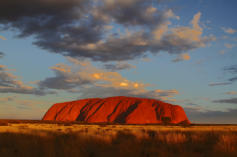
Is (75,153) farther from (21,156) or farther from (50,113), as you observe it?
(50,113)

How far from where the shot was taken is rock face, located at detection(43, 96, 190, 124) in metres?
118

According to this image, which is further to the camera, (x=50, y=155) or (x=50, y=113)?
(x=50, y=113)

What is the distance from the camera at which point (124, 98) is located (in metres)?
141

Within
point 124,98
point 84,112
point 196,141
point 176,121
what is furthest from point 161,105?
point 196,141

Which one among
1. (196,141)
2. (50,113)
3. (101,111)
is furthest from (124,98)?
(196,141)

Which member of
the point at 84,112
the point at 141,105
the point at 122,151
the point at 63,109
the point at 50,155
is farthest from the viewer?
the point at 63,109

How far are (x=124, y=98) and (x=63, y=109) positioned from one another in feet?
132

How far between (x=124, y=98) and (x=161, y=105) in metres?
23.2

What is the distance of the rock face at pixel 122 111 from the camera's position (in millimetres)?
117562

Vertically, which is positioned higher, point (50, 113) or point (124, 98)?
point (124, 98)

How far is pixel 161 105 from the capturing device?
12962 cm

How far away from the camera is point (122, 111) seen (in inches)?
4909

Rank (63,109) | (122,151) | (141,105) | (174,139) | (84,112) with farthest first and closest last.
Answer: (63,109)
(84,112)
(141,105)
(174,139)
(122,151)

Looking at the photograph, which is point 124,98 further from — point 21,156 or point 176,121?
point 21,156
